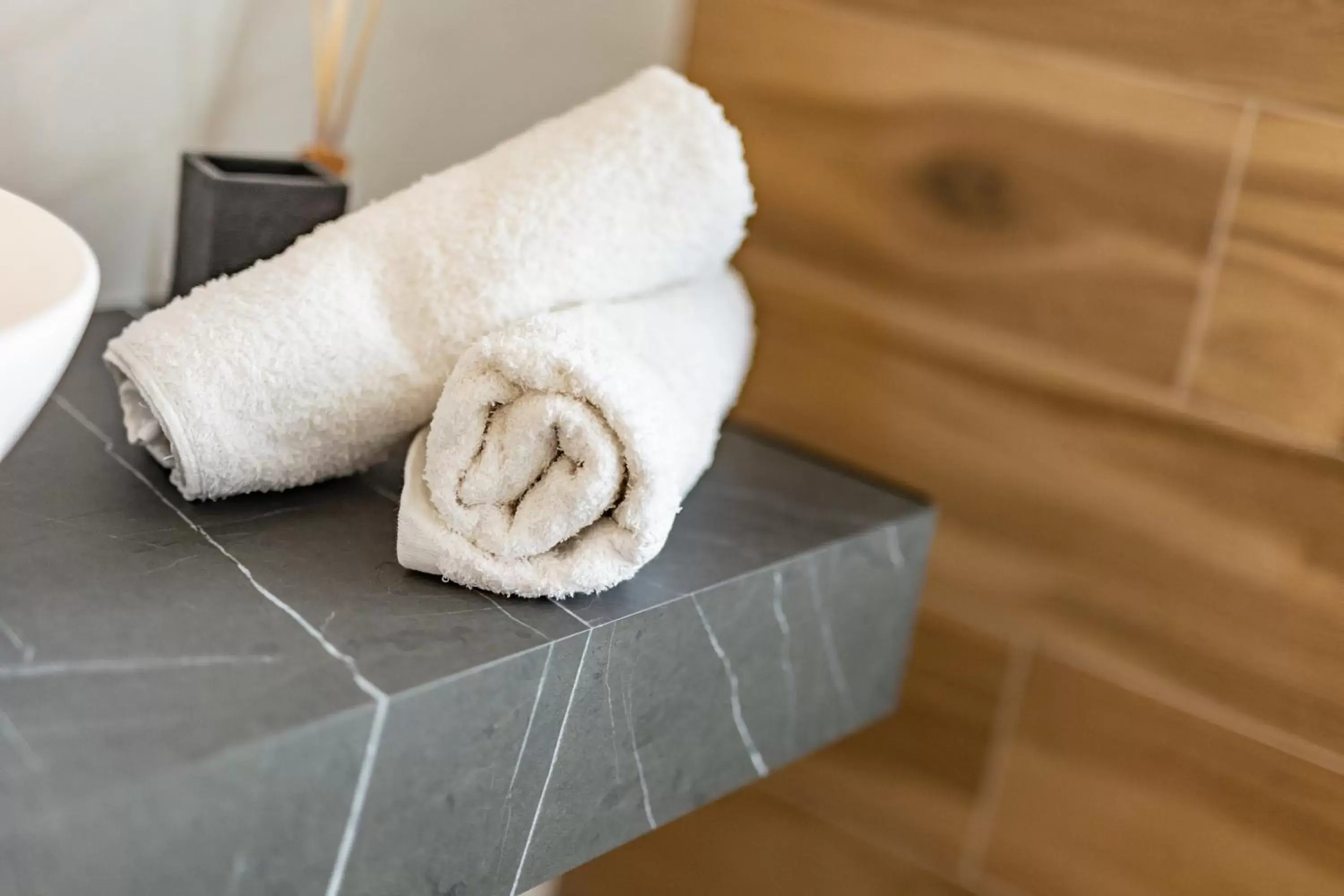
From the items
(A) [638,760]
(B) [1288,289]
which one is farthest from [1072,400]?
(A) [638,760]

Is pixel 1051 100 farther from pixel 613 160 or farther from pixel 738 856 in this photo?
pixel 738 856

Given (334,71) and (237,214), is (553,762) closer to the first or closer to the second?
(237,214)

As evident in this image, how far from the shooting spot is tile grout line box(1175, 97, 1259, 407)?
3.69 feet

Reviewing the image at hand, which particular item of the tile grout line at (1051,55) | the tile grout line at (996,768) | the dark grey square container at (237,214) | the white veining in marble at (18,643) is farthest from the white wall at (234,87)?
the tile grout line at (996,768)

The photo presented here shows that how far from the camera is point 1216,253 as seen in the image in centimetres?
115

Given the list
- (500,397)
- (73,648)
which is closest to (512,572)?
(500,397)

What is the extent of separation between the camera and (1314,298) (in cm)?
110

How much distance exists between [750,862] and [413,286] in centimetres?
89

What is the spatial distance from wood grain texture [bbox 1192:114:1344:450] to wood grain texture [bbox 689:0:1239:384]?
3 centimetres

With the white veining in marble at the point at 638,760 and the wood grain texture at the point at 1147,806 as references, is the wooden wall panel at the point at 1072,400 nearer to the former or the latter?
the wood grain texture at the point at 1147,806

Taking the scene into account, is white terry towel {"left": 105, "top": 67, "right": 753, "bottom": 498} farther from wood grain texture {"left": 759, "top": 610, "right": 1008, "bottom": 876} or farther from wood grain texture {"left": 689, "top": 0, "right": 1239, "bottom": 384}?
wood grain texture {"left": 759, "top": 610, "right": 1008, "bottom": 876}

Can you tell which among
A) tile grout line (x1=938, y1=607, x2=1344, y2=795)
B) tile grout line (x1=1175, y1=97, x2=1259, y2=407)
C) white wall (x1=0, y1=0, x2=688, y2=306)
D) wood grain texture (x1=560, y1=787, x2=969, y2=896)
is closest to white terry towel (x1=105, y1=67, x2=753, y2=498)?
white wall (x1=0, y1=0, x2=688, y2=306)

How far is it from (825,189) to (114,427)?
74cm

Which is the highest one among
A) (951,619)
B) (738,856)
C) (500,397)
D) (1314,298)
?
(1314,298)
